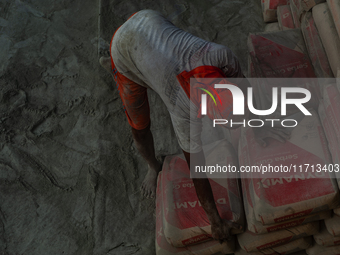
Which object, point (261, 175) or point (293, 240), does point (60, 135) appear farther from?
point (293, 240)

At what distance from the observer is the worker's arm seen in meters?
1.45

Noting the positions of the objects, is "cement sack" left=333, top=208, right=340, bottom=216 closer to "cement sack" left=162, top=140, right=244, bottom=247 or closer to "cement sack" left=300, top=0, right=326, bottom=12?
"cement sack" left=162, top=140, right=244, bottom=247

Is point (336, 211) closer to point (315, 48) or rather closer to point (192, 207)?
point (192, 207)

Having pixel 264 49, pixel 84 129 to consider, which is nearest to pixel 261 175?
pixel 264 49

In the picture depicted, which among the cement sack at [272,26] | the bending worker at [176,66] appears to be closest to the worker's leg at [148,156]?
the bending worker at [176,66]

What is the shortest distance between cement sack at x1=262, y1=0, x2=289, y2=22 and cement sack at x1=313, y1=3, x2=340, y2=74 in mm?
895

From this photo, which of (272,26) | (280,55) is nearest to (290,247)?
(280,55)

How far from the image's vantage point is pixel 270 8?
8.70 feet

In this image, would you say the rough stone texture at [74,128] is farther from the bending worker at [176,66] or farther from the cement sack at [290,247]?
the bending worker at [176,66]

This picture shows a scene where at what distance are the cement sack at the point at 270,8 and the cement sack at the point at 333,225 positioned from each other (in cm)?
184

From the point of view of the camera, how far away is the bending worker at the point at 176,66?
1240mm

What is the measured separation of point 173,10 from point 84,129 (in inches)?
63.7

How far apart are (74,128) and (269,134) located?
5.73 ft

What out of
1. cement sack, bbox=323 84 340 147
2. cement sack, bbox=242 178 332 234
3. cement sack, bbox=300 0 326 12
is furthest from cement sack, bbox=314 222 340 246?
cement sack, bbox=300 0 326 12
